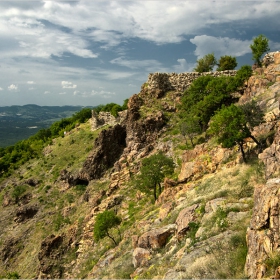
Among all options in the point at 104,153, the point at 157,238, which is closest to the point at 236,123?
the point at 157,238

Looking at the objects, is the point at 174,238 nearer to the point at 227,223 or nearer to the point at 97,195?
the point at 227,223

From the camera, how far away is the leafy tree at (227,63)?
62.7m

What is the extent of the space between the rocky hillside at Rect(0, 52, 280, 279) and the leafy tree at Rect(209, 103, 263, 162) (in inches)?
67.9

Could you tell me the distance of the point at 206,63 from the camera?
67.3 metres

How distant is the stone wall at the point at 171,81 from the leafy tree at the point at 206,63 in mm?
17575

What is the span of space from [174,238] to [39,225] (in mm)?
34743

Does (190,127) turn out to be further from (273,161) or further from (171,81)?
(273,161)

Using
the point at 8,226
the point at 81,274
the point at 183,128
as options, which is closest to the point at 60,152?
the point at 8,226

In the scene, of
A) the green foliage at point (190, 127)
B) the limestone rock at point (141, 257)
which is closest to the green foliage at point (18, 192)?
the green foliage at point (190, 127)

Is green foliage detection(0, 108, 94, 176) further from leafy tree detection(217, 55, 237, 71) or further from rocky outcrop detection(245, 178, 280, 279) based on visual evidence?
rocky outcrop detection(245, 178, 280, 279)

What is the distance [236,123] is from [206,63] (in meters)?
49.6

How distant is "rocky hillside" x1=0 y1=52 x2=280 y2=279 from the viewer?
39.2ft

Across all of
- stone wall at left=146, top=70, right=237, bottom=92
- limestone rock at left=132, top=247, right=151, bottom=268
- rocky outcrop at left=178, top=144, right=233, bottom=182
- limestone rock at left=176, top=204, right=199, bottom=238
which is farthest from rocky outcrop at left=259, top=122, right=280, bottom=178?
stone wall at left=146, top=70, right=237, bottom=92

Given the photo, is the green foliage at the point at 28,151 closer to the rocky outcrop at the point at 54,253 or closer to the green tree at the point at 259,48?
the rocky outcrop at the point at 54,253
